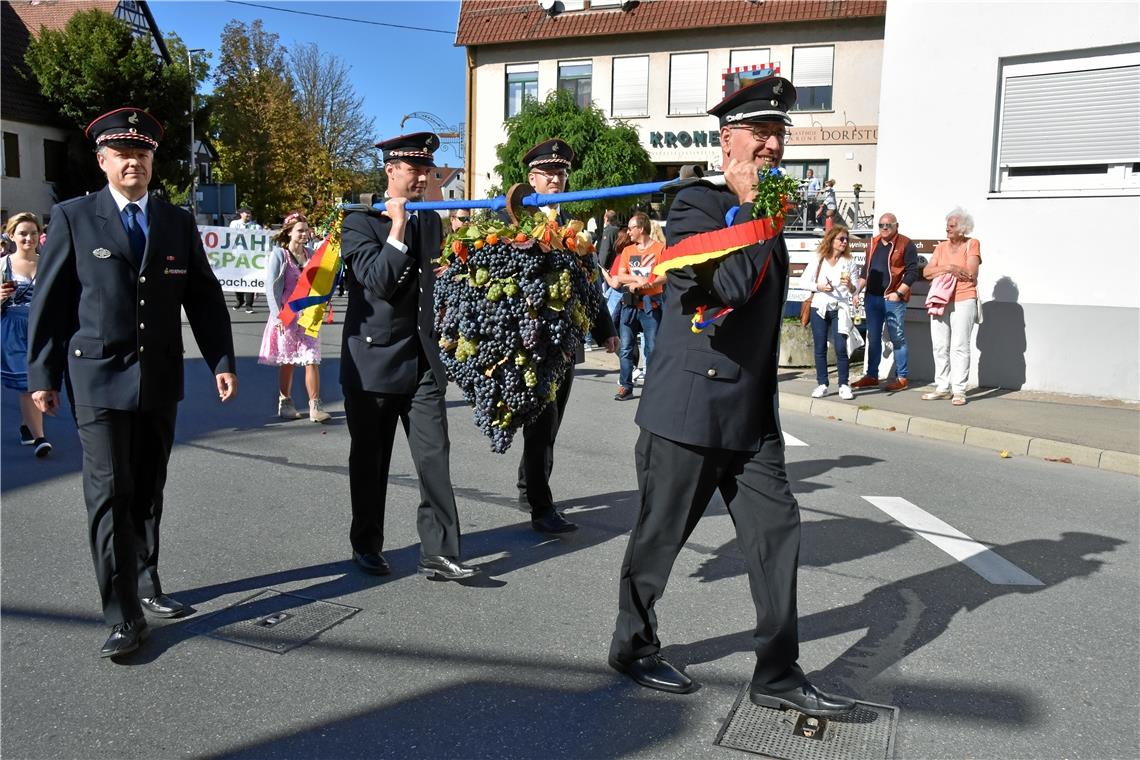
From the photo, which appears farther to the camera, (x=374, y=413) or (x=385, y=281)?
(x=374, y=413)

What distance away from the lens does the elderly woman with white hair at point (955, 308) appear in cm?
1026

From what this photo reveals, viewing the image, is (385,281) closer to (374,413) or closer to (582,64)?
(374,413)

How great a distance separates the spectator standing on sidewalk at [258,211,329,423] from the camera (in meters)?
8.92

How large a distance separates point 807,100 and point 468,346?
30.0m

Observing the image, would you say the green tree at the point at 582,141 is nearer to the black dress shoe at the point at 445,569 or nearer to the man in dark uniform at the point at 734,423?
the black dress shoe at the point at 445,569

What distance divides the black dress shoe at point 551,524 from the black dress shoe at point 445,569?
2.91ft

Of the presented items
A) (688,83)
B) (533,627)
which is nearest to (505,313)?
(533,627)

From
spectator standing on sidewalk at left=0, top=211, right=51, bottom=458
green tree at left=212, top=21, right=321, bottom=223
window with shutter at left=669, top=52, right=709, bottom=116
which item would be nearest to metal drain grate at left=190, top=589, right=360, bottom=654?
spectator standing on sidewalk at left=0, top=211, right=51, bottom=458

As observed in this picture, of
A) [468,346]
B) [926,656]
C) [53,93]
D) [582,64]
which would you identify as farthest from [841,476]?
[53,93]

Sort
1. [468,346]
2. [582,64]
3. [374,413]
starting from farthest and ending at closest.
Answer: [582,64]
[374,413]
[468,346]

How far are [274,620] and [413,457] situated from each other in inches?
39.6

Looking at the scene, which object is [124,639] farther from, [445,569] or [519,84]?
[519,84]

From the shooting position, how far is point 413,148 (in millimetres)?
4711

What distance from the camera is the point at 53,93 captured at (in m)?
40.0
